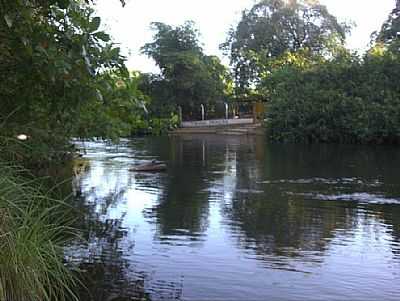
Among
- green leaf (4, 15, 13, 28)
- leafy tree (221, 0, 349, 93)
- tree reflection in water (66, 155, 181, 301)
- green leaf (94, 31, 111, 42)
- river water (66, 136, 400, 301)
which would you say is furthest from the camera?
leafy tree (221, 0, 349, 93)

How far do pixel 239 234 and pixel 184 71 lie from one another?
119ft

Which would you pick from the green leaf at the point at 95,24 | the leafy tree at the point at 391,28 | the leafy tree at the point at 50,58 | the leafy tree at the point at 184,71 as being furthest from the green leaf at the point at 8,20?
the leafy tree at the point at 391,28

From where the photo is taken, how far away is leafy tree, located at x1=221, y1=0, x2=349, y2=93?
156ft

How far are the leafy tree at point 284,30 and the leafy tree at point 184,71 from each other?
2132mm

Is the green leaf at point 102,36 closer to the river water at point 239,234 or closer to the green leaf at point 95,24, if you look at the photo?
the green leaf at point 95,24

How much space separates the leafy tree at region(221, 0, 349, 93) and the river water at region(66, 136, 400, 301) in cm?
3059

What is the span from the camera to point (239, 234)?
30.2 feet

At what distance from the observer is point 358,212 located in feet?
36.1

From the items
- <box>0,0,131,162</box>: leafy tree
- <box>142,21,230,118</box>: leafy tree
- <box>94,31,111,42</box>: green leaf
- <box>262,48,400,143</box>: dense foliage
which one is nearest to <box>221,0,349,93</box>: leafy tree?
<box>142,21,230,118</box>: leafy tree

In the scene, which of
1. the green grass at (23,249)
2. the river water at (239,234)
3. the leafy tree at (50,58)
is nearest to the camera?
the green grass at (23,249)

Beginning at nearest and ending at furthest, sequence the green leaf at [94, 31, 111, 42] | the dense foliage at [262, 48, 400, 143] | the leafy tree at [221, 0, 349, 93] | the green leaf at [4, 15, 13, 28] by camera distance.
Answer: the green leaf at [4, 15, 13, 28]
the green leaf at [94, 31, 111, 42]
the dense foliage at [262, 48, 400, 143]
the leafy tree at [221, 0, 349, 93]

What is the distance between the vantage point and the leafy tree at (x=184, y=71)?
44625mm

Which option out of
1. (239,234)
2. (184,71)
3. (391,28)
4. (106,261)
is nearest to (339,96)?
(391,28)

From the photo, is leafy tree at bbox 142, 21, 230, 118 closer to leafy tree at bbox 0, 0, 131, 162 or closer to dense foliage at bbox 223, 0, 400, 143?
dense foliage at bbox 223, 0, 400, 143
